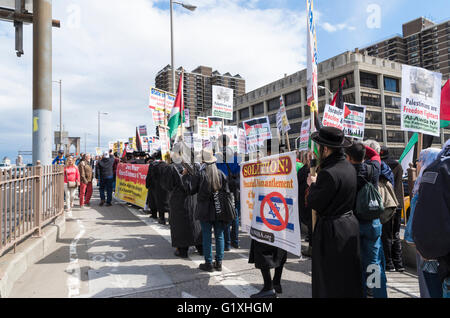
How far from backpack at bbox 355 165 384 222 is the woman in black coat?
9.60ft

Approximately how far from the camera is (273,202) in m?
3.84

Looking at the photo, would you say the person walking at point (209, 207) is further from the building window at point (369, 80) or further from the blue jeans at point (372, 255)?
the building window at point (369, 80)

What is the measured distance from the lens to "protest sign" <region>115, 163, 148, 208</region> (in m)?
10.4

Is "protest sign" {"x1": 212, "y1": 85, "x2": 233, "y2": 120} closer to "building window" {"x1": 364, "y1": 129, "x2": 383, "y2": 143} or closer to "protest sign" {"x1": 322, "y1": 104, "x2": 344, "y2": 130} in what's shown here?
"protest sign" {"x1": 322, "y1": 104, "x2": 344, "y2": 130}

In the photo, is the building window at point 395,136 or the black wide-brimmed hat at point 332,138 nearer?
the black wide-brimmed hat at point 332,138

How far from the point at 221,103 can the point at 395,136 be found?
64387 millimetres

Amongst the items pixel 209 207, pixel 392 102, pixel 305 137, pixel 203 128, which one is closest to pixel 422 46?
pixel 392 102

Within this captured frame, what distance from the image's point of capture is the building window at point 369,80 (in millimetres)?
60562

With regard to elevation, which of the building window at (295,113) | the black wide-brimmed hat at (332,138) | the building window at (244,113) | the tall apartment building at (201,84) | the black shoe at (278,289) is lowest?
the black shoe at (278,289)

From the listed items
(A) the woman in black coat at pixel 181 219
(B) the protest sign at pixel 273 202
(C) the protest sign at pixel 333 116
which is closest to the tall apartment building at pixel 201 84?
(C) the protest sign at pixel 333 116

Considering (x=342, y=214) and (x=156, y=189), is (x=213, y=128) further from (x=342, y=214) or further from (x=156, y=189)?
(x=342, y=214)

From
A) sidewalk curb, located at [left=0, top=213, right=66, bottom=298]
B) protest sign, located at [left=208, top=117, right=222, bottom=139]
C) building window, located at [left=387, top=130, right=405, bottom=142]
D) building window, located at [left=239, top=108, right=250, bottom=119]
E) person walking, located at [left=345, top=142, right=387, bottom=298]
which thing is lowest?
sidewalk curb, located at [left=0, top=213, right=66, bottom=298]

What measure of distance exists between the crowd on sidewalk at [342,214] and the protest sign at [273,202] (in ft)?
0.66

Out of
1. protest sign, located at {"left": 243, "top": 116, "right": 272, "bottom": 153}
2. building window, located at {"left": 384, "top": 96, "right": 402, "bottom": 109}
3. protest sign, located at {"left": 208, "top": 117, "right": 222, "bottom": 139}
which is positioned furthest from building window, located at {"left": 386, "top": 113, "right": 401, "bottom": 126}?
protest sign, located at {"left": 243, "top": 116, "right": 272, "bottom": 153}
